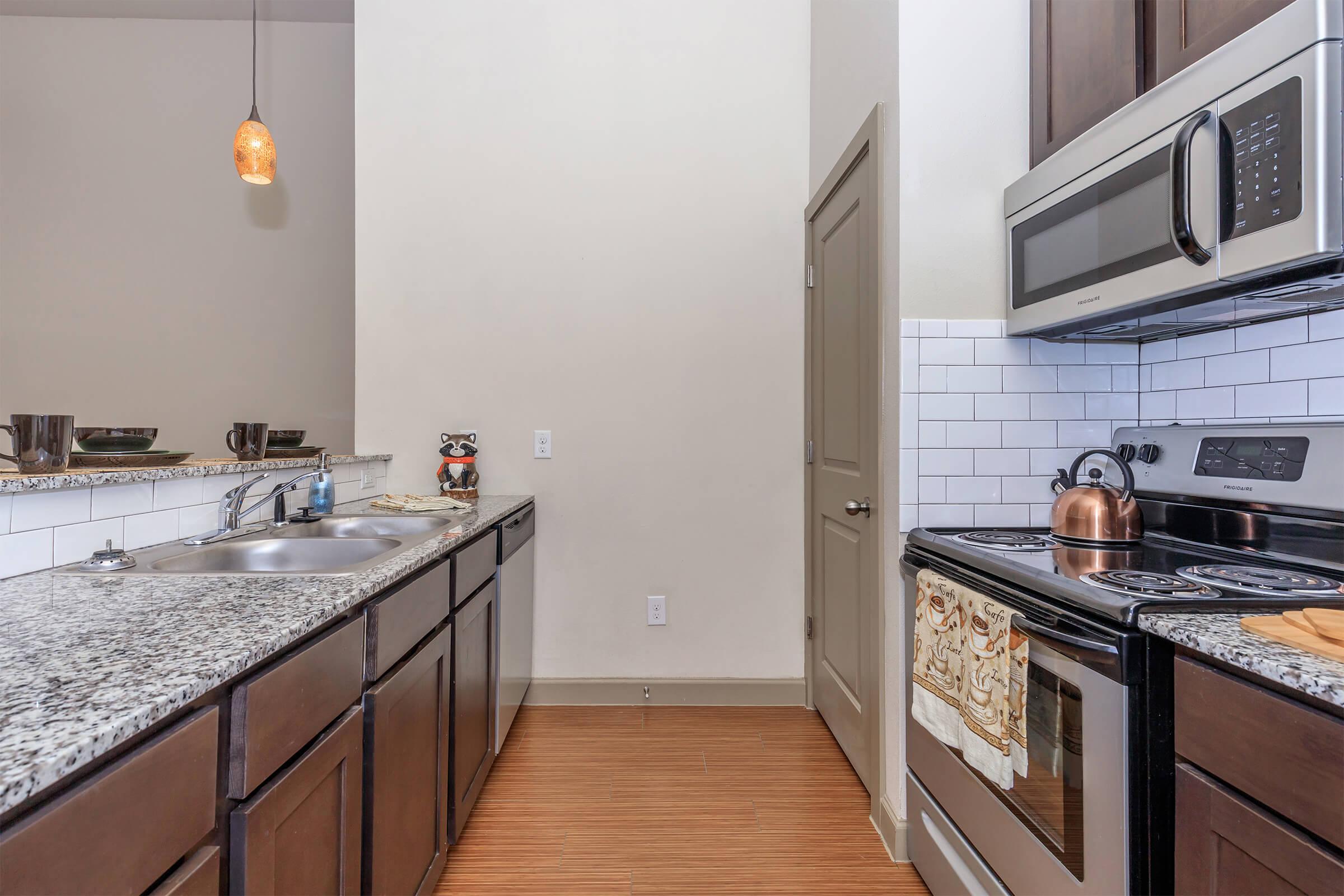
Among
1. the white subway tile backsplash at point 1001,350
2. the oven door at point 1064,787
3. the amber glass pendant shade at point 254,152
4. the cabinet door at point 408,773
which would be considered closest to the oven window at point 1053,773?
the oven door at point 1064,787

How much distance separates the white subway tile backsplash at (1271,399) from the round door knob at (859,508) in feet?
2.88

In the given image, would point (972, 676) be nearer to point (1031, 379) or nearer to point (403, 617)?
point (1031, 379)

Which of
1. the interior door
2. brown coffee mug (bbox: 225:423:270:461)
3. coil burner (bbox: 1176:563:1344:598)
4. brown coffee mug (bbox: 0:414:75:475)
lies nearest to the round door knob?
the interior door

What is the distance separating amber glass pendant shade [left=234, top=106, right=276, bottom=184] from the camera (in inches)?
96.6

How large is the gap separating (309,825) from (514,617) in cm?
136

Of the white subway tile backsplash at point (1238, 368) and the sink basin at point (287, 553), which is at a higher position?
the white subway tile backsplash at point (1238, 368)

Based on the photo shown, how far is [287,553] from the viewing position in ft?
5.05

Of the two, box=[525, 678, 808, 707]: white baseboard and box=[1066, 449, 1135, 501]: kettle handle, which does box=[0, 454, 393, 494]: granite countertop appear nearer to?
box=[525, 678, 808, 707]: white baseboard

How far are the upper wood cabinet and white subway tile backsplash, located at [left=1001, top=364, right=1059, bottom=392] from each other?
1.84 ft

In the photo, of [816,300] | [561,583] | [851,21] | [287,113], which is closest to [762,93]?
[851,21]

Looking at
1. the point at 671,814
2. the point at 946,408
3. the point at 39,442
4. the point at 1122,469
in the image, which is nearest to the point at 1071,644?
the point at 1122,469

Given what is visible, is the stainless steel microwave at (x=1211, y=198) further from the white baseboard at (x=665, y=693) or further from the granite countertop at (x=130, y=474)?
the granite countertop at (x=130, y=474)

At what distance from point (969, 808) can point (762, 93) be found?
2.70m

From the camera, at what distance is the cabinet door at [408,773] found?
1070mm
